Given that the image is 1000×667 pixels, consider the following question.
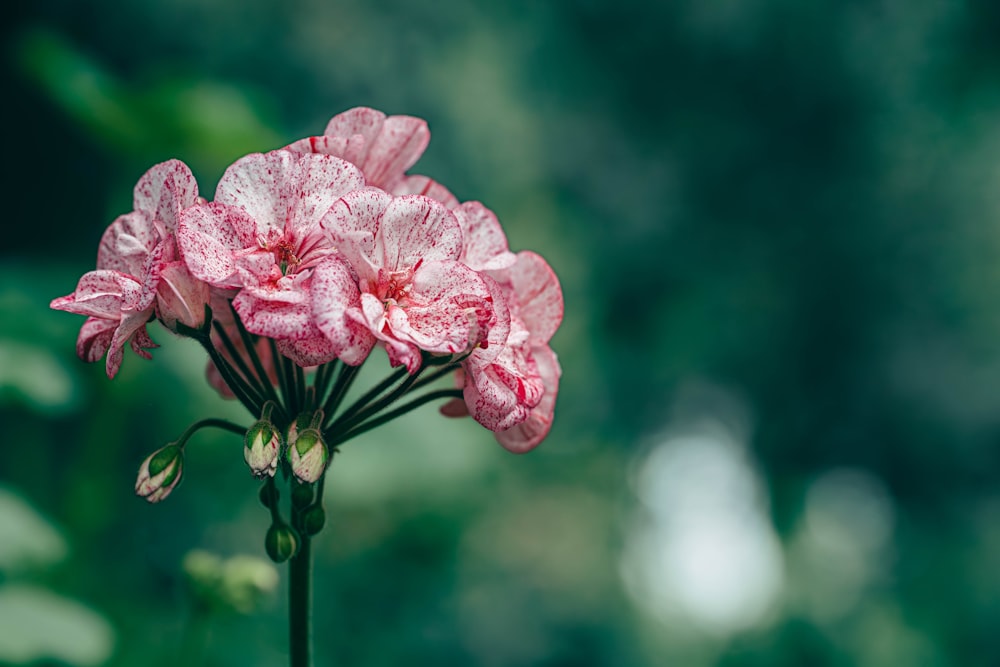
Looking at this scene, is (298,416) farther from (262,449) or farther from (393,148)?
(393,148)

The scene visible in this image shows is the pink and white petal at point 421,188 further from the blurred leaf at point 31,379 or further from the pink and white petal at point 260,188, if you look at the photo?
the blurred leaf at point 31,379

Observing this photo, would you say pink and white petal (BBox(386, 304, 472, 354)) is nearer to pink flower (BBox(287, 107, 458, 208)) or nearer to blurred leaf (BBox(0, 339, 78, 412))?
pink flower (BBox(287, 107, 458, 208))

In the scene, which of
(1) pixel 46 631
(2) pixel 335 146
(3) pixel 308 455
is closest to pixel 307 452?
(3) pixel 308 455

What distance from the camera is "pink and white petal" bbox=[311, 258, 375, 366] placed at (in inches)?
26.1

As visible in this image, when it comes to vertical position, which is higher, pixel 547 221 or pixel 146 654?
pixel 547 221

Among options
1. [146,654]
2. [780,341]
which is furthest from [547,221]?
[146,654]

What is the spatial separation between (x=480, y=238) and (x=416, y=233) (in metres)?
0.12

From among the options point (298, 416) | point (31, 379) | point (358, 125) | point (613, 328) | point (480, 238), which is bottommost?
point (298, 416)

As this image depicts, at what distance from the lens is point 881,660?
6512mm

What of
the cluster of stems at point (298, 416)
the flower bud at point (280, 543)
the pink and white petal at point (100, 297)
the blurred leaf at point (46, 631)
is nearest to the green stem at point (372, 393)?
the cluster of stems at point (298, 416)

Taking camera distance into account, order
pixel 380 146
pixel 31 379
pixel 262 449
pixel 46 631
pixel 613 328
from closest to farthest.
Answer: pixel 262 449 → pixel 380 146 → pixel 46 631 → pixel 31 379 → pixel 613 328

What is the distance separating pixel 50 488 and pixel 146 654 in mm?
826

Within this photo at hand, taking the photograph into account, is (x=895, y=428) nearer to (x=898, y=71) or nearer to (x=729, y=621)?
(x=729, y=621)

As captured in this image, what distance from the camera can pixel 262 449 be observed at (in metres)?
0.67
